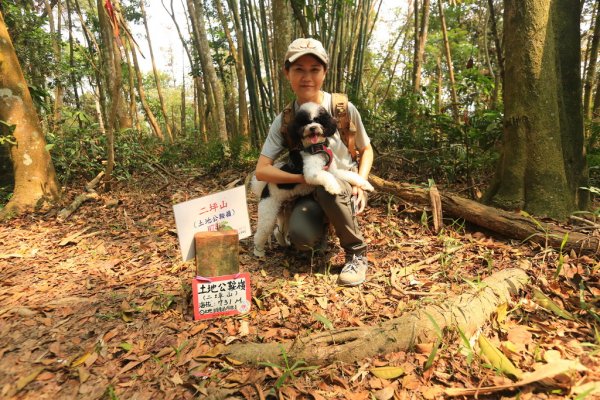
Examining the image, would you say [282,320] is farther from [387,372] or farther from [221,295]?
[387,372]

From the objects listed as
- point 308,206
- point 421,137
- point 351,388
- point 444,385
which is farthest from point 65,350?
point 421,137

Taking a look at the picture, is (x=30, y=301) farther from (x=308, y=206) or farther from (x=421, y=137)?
(x=421, y=137)

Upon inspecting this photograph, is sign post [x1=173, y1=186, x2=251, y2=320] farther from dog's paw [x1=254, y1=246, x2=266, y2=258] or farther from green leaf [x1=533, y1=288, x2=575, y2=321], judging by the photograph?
green leaf [x1=533, y1=288, x2=575, y2=321]

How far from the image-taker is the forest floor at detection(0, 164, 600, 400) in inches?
54.9

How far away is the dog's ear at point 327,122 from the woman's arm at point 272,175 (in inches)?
12.7

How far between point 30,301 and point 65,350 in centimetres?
67

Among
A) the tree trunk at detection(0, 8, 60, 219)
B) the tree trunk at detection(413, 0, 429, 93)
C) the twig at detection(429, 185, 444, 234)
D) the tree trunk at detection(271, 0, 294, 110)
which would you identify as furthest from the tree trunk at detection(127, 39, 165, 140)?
the twig at detection(429, 185, 444, 234)

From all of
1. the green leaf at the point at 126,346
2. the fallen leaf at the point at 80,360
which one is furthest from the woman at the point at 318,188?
the fallen leaf at the point at 80,360

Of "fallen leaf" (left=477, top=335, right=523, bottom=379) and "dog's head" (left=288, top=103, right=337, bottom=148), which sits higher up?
"dog's head" (left=288, top=103, right=337, bottom=148)

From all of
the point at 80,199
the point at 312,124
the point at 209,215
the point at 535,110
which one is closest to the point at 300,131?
the point at 312,124

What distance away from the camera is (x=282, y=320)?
182 centimetres

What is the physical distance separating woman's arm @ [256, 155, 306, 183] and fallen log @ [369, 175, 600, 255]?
1.28m

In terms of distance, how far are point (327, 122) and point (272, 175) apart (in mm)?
481

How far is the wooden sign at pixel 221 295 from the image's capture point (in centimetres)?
177
